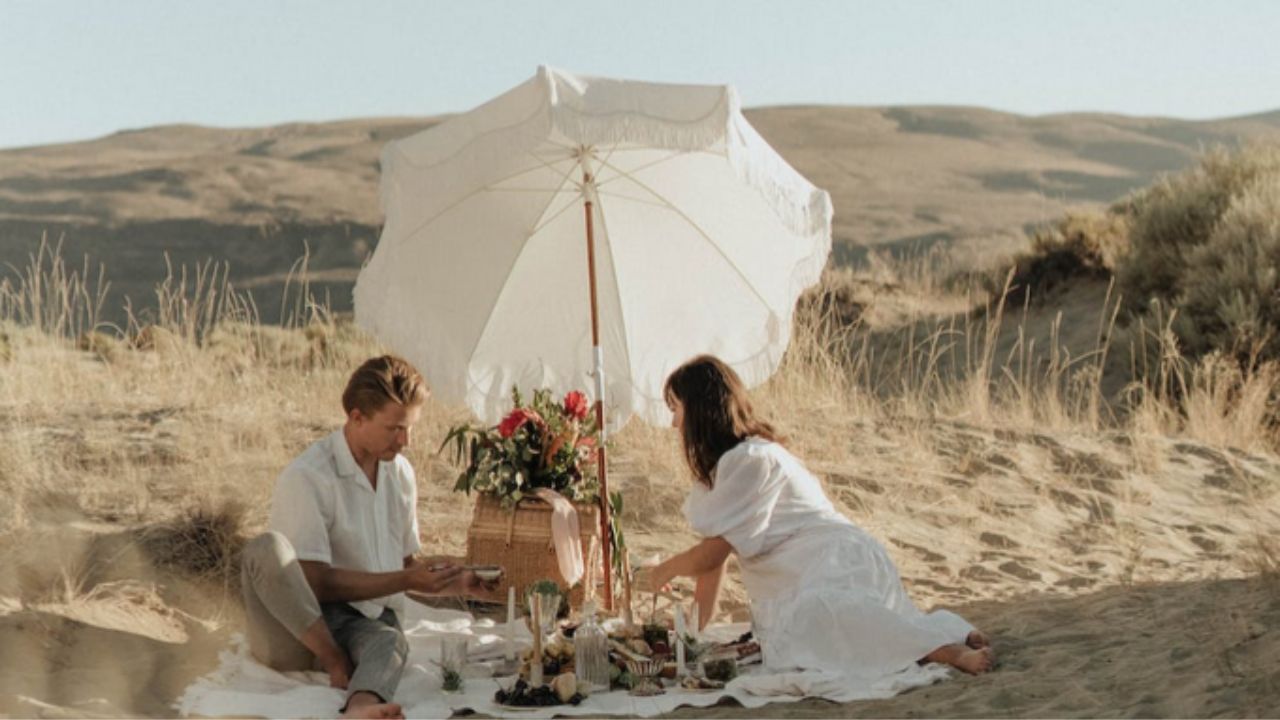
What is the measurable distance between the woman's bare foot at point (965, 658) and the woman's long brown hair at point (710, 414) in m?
0.99

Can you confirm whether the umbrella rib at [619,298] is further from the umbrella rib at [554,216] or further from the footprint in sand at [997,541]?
the footprint in sand at [997,541]

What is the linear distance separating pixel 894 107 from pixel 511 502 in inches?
2585

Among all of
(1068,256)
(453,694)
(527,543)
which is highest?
(1068,256)

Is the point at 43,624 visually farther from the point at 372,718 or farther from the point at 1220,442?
the point at 1220,442

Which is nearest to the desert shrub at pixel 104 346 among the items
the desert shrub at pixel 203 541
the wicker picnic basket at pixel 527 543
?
the desert shrub at pixel 203 541

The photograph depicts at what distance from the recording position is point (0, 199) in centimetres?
4225

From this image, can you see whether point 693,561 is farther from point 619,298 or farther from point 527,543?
point 619,298

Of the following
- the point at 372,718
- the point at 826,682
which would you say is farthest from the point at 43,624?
the point at 826,682

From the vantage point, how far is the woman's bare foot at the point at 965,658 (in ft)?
17.1

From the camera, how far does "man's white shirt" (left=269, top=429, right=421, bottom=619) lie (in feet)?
17.2

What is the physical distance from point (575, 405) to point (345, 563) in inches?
52.8

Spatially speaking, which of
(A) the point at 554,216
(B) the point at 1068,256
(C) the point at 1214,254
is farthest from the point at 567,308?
(B) the point at 1068,256

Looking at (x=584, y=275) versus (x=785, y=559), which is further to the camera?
(x=584, y=275)

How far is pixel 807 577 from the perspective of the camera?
5449 mm
